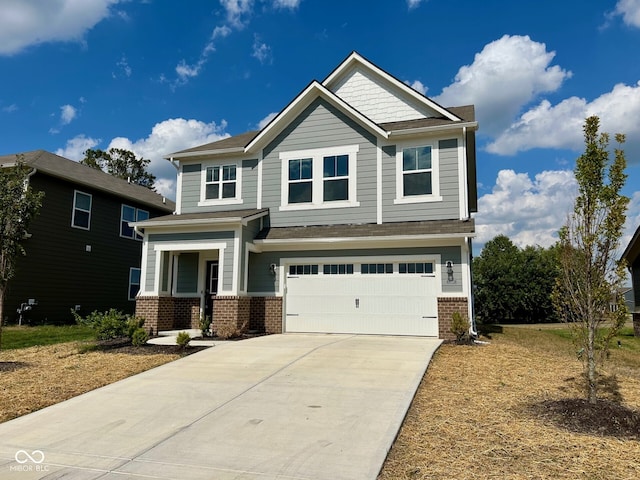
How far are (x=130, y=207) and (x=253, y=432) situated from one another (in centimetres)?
1944

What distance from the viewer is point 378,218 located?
13.8m

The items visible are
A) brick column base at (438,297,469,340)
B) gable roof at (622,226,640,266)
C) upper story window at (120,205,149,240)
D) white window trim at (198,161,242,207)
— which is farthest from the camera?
upper story window at (120,205,149,240)

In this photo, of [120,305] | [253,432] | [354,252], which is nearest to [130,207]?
[120,305]

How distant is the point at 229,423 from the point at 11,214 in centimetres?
718

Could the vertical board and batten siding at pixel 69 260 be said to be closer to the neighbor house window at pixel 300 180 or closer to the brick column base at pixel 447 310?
the neighbor house window at pixel 300 180

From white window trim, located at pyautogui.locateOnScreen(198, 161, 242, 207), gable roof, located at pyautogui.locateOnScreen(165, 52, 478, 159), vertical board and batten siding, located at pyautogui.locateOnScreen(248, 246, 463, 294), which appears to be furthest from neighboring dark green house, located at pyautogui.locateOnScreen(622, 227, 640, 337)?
white window trim, located at pyautogui.locateOnScreen(198, 161, 242, 207)

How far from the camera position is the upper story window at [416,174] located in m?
13.5

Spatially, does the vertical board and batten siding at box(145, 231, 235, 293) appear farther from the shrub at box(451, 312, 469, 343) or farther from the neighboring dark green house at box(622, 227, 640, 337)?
the neighboring dark green house at box(622, 227, 640, 337)

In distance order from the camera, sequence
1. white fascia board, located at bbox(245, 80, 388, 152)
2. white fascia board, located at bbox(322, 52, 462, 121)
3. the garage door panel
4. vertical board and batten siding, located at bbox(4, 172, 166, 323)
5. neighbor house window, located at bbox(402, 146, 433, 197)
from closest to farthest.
Answer: the garage door panel, neighbor house window, located at bbox(402, 146, 433, 197), white fascia board, located at bbox(245, 80, 388, 152), white fascia board, located at bbox(322, 52, 462, 121), vertical board and batten siding, located at bbox(4, 172, 166, 323)

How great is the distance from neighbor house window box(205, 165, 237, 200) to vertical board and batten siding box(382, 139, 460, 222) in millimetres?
5003

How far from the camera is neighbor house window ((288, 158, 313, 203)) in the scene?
47.9 ft

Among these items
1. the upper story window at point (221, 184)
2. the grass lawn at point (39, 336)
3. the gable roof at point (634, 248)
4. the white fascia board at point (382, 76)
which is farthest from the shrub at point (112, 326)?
the gable roof at point (634, 248)

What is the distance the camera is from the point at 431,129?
13227 millimetres

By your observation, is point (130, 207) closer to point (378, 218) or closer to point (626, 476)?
point (378, 218)
